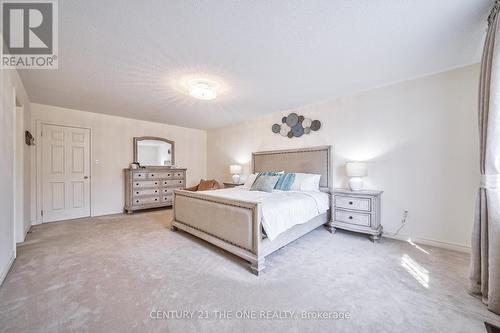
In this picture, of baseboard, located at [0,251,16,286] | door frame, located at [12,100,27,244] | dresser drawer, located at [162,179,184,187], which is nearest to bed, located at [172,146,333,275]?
baseboard, located at [0,251,16,286]

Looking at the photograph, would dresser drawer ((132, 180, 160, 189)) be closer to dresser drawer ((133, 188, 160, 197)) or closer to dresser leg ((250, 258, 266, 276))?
dresser drawer ((133, 188, 160, 197))

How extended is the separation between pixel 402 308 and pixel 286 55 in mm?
2588

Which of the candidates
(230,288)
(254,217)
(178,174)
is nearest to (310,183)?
(254,217)

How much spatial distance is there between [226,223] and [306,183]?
1.80 meters

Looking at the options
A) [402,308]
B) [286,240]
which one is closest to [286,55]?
[286,240]

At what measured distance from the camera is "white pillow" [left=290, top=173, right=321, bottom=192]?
358cm

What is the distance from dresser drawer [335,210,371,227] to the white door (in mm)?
5225

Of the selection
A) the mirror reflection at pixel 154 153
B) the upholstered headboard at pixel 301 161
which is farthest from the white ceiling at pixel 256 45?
the mirror reflection at pixel 154 153

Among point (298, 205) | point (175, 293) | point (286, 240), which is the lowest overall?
point (175, 293)

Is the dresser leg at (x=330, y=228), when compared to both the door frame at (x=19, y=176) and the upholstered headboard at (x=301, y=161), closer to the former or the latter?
the upholstered headboard at (x=301, y=161)

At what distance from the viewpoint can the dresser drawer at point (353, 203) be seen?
2933mm

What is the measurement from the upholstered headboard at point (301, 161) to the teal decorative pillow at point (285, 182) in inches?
17.2

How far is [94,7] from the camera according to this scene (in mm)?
1556

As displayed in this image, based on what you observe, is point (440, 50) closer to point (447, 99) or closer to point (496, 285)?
point (447, 99)
